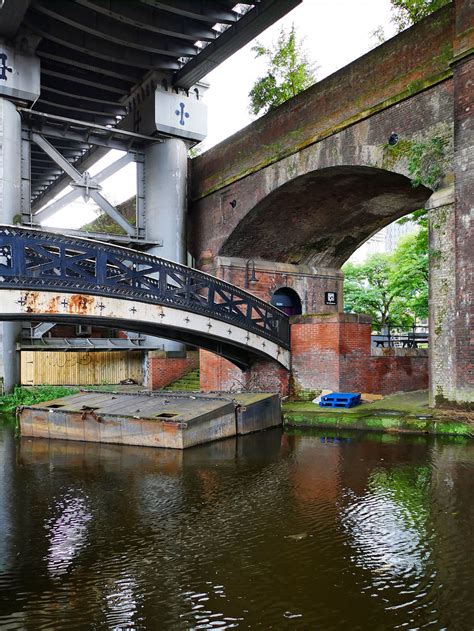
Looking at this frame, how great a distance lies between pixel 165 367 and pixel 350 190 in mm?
7638

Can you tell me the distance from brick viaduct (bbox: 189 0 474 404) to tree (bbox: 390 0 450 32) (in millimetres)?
6611

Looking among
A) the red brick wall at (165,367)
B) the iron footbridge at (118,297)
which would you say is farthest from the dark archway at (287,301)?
the iron footbridge at (118,297)

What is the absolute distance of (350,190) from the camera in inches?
575

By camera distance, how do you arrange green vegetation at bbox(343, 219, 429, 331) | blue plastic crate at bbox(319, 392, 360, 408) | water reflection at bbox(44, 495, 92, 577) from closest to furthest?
water reflection at bbox(44, 495, 92, 577), blue plastic crate at bbox(319, 392, 360, 408), green vegetation at bbox(343, 219, 429, 331)

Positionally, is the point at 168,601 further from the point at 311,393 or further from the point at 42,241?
the point at 311,393

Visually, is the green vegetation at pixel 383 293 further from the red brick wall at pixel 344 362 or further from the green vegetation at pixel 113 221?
→ the green vegetation at pixel 113 221

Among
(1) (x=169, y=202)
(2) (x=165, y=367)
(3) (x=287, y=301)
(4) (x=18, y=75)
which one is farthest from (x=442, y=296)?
(4) (x=18, y=75)

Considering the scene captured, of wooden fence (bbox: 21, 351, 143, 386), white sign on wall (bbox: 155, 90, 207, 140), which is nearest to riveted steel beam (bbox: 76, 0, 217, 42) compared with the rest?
white sign on wall (bbox: 155, 90, 207, 140)

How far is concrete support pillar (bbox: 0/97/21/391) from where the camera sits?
15.5 meters

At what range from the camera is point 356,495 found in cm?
627

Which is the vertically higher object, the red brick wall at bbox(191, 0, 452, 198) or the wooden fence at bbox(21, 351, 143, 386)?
the red brick wall at bbox(191, 0, 452, 198)

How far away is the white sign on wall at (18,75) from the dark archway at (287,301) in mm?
9484

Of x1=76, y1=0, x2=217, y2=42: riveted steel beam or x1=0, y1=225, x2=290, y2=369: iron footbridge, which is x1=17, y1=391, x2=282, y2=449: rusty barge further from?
x1=76, y1=0, x2=217, y2=42: riveted steel beam

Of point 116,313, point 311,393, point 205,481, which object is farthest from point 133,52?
point 205,481
